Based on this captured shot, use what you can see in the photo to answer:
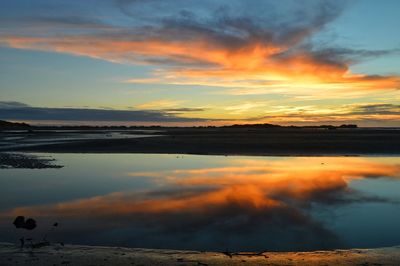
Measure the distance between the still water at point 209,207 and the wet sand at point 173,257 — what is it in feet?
1.91

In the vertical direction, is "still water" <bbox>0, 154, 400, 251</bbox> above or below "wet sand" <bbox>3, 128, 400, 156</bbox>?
below

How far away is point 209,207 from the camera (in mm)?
12641

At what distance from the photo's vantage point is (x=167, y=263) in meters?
7.36

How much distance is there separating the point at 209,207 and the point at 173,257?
16.3 ft

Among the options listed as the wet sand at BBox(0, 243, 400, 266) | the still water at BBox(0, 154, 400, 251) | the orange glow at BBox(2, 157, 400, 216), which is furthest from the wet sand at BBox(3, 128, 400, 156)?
the wet sand at BBox(0, 243, 400, 266)

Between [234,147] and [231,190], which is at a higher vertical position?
[234,147]

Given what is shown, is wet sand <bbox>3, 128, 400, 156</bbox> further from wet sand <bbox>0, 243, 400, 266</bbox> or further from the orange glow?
wet sand <bbox>0, 243, 400, 266</bbox>

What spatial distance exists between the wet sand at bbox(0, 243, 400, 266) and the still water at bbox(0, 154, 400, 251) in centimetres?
58

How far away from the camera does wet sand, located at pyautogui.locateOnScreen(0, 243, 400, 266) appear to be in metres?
7.38

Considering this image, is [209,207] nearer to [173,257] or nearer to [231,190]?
[231,190]

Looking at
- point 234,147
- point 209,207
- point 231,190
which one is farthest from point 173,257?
point 234,147

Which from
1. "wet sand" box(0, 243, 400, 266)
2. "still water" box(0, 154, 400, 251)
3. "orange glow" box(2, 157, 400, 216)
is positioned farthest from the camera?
"orange glow" box(2, 157, 400, 216)

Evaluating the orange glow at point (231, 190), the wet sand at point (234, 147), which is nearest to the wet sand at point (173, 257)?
the orange glow at point (231, 190)

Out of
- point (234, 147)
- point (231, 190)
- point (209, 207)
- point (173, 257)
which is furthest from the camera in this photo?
point (234, 147)
